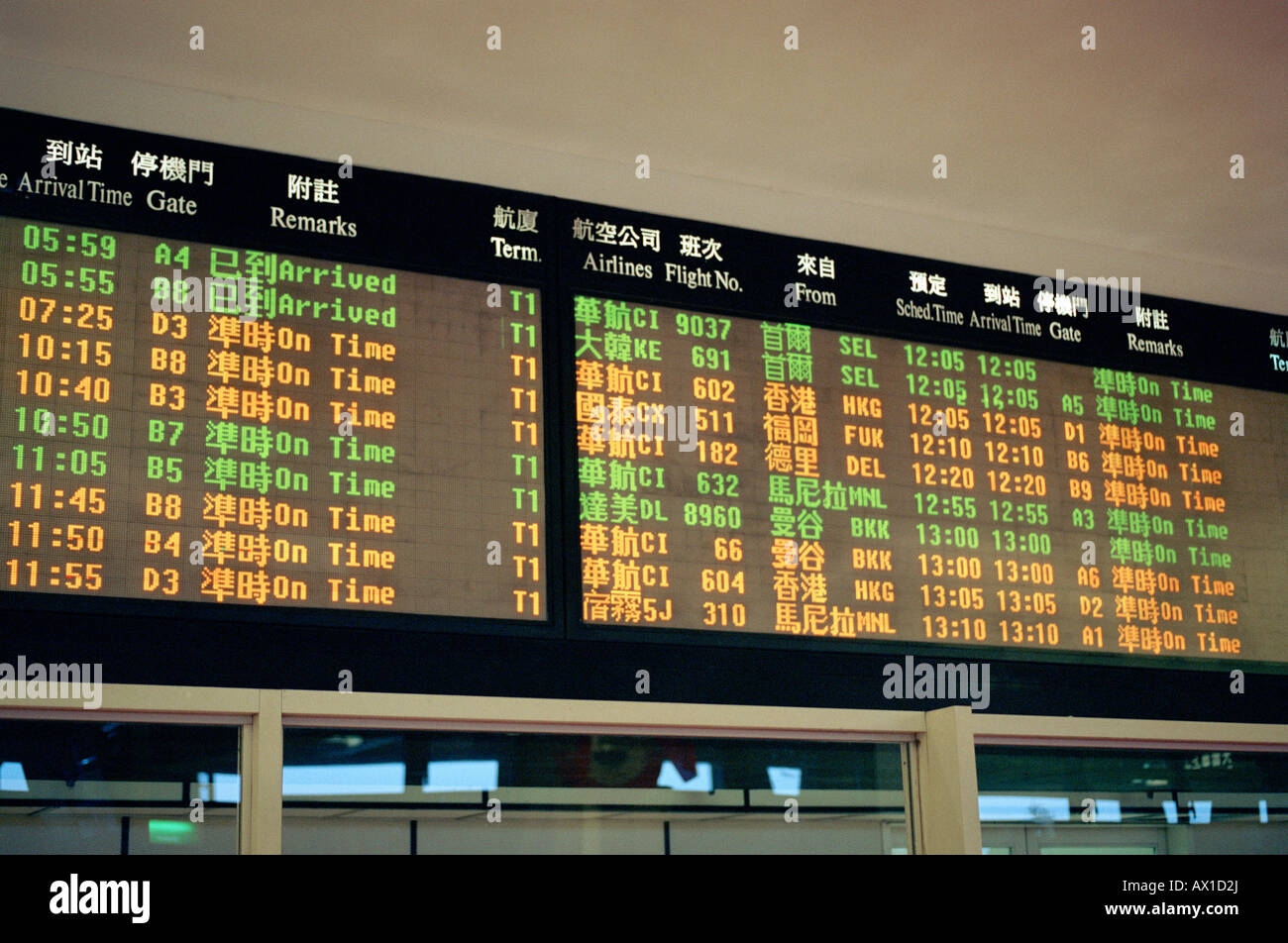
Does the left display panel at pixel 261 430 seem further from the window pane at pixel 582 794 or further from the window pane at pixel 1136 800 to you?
the window pane at pixel 1136 800

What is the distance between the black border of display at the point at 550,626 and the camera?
3475 mm

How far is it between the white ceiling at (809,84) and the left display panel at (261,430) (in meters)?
0.48

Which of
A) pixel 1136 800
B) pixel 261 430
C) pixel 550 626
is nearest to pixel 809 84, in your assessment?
pixel 550 626

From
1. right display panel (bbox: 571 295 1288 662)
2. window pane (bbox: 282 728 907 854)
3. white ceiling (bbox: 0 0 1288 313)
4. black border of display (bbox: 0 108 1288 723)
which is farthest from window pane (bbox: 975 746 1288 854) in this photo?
white ceiling (bbox: 0 0 1288 313)

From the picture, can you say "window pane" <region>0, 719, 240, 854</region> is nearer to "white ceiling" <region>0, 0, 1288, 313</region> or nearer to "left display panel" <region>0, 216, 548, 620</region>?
"left display panel" <region>0, 216, 548, 620</region>

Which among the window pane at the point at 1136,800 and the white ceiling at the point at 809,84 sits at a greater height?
the white ceiling at the point at 809,84

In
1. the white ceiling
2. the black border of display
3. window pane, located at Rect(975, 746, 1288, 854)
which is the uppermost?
the white ceiling

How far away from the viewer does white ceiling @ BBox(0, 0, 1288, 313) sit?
3.77 m

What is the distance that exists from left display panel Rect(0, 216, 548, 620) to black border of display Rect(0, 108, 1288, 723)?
5 centimetres

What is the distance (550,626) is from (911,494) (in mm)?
1119

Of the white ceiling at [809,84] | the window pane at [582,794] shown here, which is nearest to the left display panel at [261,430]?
the window pane at [582,794]

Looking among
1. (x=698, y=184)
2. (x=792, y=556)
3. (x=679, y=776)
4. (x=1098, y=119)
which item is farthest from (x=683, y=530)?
(x=1098, y=119)

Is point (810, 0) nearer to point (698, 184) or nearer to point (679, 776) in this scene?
point (698, 184)

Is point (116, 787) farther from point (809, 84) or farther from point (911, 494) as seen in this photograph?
point (809, 84)
